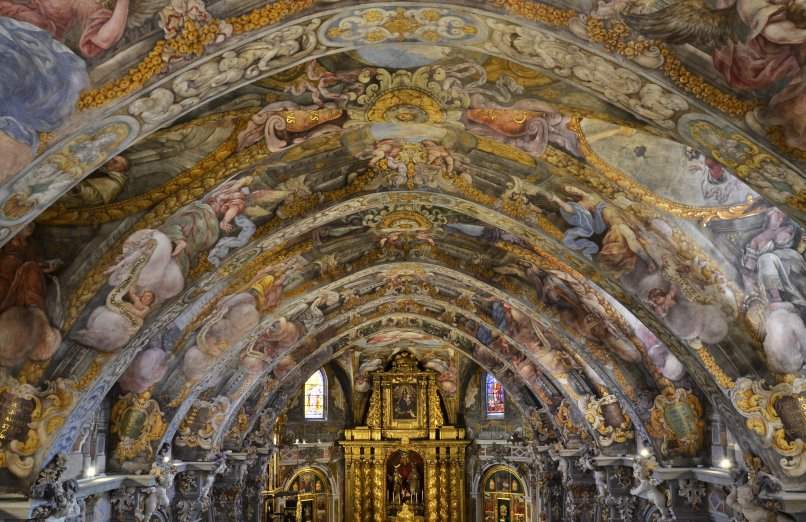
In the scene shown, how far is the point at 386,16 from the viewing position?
9305 millimetres

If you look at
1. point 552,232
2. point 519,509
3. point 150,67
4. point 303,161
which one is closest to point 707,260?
point 552,232

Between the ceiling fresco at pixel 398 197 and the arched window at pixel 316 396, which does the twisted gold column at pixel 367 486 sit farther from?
the ceiling fresco at pixel 398 197

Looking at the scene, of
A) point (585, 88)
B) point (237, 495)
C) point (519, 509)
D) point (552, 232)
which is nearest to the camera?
point (585, 88)

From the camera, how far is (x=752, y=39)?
818cm

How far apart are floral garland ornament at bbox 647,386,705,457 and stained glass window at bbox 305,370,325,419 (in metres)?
21.0

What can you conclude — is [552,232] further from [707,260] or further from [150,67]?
[150,67]

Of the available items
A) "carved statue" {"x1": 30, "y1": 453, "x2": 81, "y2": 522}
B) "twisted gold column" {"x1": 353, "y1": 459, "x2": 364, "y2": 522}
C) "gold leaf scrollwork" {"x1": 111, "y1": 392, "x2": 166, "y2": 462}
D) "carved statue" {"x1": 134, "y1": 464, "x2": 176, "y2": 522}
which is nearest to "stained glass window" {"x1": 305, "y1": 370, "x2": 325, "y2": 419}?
"twisted gold column" {"x1": 353, "y1": 459, "x2": 364, "y2": 522}

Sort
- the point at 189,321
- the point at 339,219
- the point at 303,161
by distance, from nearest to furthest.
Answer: the point at 303,161 → the point at 339,219 → the point at 189,321

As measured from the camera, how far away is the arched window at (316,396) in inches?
1523

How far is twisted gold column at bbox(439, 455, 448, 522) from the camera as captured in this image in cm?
3788

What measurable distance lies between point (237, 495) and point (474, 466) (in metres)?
13.5

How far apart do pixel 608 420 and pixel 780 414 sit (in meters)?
9.58

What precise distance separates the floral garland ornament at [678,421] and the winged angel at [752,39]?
1139 centimetres

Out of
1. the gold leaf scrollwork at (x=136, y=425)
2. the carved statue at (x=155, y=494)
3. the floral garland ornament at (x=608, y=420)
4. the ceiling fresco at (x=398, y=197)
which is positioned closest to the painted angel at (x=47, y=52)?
the ceiling fresco at (x=398, y=197)
